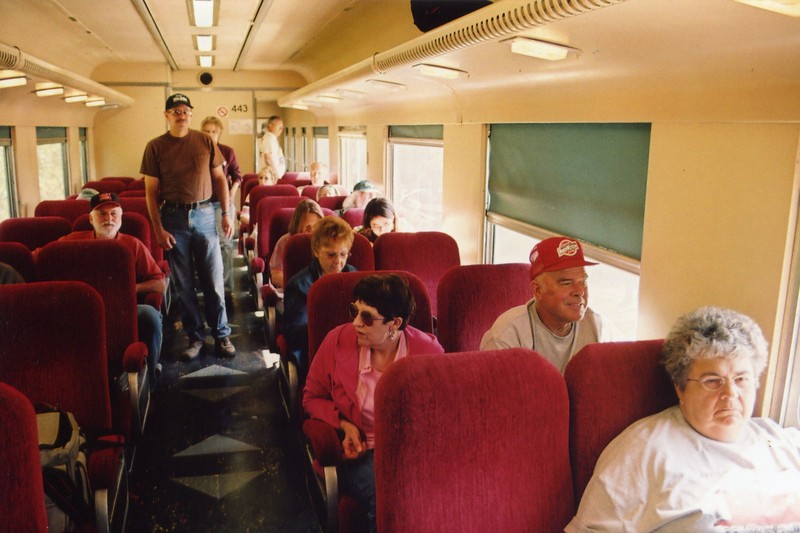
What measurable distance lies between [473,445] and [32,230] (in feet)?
14.4

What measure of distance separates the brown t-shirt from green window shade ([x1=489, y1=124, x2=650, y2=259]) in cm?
224

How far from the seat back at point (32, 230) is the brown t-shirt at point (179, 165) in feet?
2.51

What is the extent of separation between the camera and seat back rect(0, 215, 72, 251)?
4.92 m

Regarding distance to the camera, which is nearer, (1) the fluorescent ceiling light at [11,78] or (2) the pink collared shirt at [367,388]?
(2) the pink collared shirt at [367,388]

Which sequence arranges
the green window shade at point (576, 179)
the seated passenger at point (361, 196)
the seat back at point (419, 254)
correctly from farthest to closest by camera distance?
the seated passenger at point (361, 196) → the seat back at point (419, 254) → the green window shade at point (576, 179)

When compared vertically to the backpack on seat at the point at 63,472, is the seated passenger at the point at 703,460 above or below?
above

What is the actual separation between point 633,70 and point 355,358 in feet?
5.71

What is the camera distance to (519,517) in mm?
1844

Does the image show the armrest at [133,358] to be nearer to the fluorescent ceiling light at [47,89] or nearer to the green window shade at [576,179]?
the green window shade at [576,179]

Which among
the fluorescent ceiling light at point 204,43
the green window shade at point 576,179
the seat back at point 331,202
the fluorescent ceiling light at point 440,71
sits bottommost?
the seat back at point 331,202

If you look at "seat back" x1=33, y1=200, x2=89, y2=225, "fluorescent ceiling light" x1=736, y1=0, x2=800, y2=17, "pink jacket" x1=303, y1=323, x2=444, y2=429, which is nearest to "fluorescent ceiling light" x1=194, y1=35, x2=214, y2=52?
"seat back" x1=33, y1=200, x2=89, y2=225

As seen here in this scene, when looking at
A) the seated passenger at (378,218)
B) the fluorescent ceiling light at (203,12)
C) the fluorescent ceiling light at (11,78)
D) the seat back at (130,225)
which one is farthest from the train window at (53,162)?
the seated passenger at (378,218)

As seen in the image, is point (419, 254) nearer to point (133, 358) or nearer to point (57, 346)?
point (133, 358)

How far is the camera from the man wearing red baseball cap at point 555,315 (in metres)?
2.55
